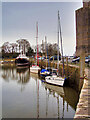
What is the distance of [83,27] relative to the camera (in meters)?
1.56

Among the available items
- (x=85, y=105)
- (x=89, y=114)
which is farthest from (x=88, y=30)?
(x=85, y=105)

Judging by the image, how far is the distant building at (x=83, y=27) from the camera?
1.53 m

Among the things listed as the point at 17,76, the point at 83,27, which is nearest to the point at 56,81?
the point at 17,76

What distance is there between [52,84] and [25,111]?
708cm

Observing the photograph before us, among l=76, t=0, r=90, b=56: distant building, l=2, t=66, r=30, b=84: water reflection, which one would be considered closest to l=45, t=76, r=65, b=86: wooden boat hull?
l=2, t=66, r=30, b=84: water reflection

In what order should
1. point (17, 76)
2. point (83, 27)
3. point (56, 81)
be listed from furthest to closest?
point (17, 76), point (56, 81), point (83, 27)

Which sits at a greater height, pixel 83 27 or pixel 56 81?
pixel 83 27

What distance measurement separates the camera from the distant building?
153 centimetres

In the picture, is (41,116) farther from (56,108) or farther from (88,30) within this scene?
(88,30)

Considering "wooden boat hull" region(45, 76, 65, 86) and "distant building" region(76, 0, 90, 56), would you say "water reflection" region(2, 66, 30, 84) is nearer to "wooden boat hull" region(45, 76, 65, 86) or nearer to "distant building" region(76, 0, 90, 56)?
"wooden boat hull" region(45, 76, 65, 86)

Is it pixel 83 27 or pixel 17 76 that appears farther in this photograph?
pixel 17 76

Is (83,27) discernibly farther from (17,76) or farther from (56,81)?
(17,76)

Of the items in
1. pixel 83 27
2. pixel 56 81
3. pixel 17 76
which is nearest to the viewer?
pixel 83 27

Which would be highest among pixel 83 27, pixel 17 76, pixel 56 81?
pixel 83 27
